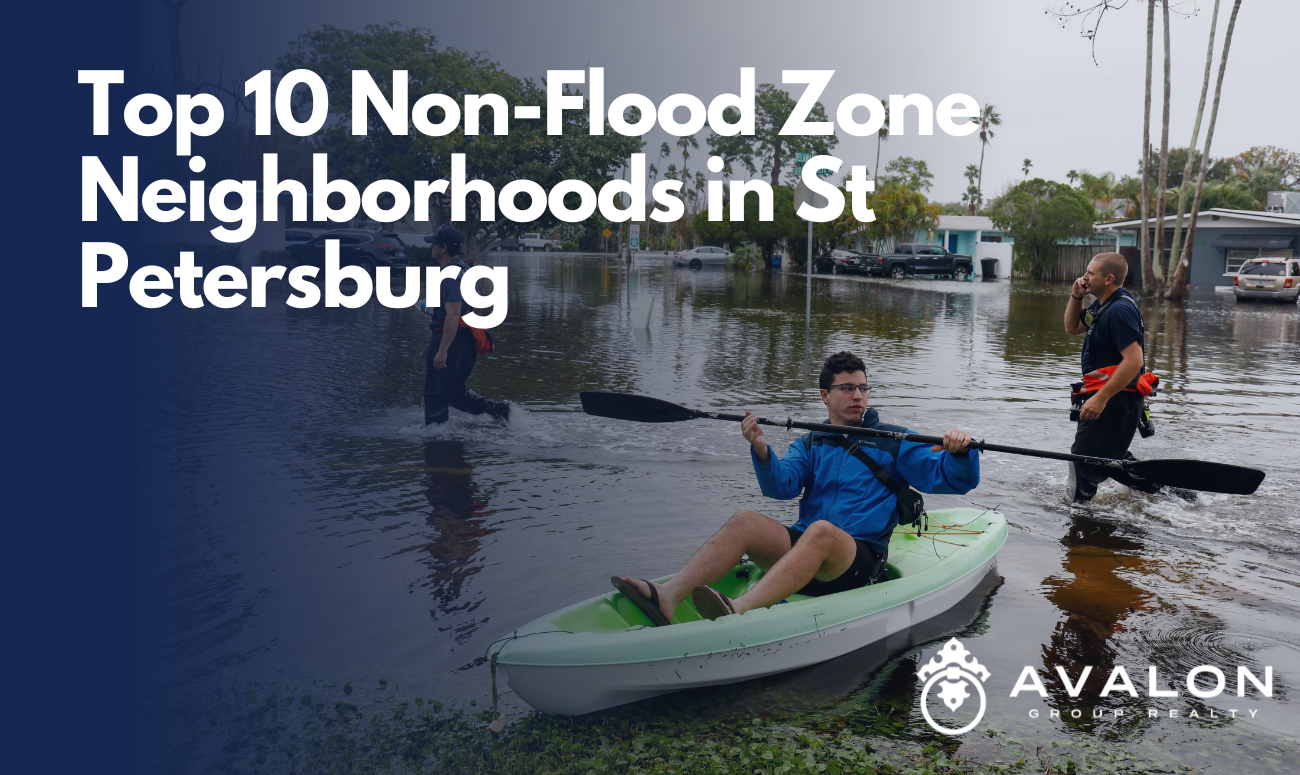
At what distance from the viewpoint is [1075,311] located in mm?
6504

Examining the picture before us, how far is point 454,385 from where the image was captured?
29.9 feet

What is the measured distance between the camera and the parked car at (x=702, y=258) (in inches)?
2239

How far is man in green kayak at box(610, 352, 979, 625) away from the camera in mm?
4094

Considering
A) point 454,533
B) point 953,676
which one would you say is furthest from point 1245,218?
point 953,676

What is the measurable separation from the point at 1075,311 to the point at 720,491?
292 centimetres

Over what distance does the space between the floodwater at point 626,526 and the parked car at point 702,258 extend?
42300 mm

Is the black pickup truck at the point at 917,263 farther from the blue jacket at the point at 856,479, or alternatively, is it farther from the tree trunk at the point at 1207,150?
the blue jacket at the point at 856,479

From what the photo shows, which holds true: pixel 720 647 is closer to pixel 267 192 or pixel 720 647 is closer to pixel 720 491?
pixel 720 491

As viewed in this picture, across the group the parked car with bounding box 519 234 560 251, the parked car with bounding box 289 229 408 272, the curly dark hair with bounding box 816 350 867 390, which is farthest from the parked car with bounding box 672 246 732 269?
the curly dark hair with bounding box 816 350 867 390

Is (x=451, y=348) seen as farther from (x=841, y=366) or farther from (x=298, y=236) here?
(x=298, y=236)

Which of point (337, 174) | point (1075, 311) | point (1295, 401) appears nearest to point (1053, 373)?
point (1295, 401)

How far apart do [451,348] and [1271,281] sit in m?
33.6

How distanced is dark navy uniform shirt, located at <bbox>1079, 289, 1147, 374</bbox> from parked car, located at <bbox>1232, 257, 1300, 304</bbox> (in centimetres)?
3227
